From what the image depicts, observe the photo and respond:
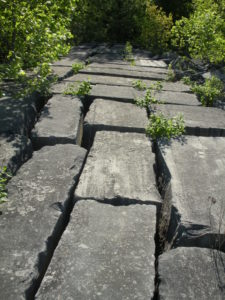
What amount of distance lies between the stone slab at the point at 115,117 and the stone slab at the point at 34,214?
2.25 ft

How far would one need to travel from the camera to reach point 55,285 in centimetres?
160

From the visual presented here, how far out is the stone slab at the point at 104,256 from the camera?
1572 millimetres

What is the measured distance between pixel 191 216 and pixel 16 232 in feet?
3.99

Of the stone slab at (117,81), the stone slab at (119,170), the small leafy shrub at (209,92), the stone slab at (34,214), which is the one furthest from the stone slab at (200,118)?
the stone slab at (34,214)

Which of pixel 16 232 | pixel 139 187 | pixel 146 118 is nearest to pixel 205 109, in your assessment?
pixel 146 118

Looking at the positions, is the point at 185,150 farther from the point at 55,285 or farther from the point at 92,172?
the point at 55,285

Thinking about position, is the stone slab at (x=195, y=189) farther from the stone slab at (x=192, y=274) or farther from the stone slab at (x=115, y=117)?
the stone slab at (x=115, y=117)

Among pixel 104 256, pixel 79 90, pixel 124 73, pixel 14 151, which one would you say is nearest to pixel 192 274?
pixel 104 256

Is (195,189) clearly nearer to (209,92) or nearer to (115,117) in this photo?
(115,117)

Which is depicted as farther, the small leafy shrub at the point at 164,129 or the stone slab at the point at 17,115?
the small leafy shrub at the point at 164,129

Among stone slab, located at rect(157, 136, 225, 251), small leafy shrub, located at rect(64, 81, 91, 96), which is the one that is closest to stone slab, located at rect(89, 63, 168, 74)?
small leafy shrub, located at rect(64, 81, 91, 96)

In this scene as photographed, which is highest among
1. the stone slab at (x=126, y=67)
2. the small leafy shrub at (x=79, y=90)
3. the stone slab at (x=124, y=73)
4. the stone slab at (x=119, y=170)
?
the stone slab at (x=126, y=67)

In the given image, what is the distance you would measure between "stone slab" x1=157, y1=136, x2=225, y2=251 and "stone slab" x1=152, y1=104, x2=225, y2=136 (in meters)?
0.26

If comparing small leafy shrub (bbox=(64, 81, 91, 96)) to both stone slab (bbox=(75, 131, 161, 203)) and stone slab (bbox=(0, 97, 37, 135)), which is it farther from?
stone slab (bbox=(75, 131, 161, 203))
